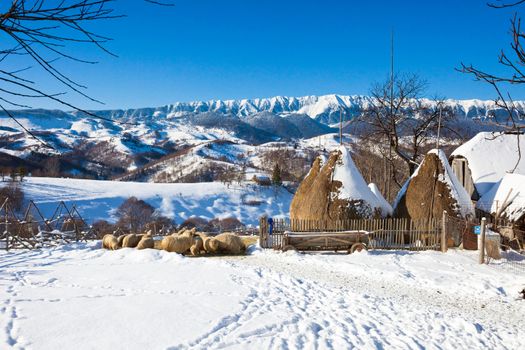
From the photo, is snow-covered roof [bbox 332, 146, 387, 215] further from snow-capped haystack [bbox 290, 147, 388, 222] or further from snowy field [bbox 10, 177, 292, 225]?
snowy field [bbox 10, 177, 292, 225]

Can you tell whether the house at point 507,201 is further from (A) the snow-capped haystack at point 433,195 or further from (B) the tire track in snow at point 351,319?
(B) the tire track in snow at point 351,319

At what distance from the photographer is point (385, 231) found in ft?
58.4

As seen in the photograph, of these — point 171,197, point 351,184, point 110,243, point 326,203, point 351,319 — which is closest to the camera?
point 351,319

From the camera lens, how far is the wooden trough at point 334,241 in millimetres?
16562

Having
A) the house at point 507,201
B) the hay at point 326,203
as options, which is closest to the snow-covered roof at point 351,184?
the hay at point 326,203

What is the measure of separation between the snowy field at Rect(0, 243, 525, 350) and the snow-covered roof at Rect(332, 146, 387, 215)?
145 inches

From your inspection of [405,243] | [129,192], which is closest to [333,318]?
[405,243]

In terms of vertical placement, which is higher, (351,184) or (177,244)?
(351,184)

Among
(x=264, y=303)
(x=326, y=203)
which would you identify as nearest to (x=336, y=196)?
(x=326, y=203)

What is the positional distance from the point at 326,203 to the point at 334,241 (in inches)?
105

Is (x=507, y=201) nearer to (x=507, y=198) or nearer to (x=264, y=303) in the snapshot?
(x=507, y=198)

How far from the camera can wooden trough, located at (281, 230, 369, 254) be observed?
16.6 m

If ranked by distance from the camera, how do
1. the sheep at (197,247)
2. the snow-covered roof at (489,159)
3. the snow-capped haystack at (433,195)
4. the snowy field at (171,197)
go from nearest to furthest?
1. the sheep at (197,247)
2. the snow-capped haystack at (433,195)
3. the snow-covered roof at (489,159)
4. the snowy field at (171,197)

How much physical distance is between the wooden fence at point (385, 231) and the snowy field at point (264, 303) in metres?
1.79
